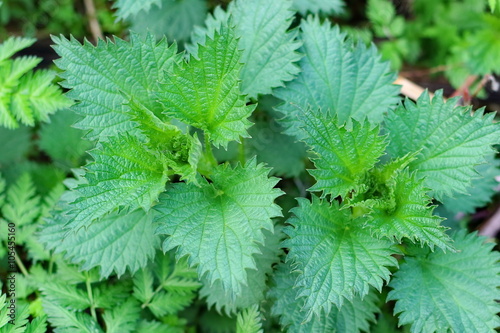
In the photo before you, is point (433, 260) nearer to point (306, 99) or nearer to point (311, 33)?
point (306, 99)

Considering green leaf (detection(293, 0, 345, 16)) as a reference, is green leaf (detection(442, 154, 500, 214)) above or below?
below

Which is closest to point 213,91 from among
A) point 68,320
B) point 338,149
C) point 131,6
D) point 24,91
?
point 338,149

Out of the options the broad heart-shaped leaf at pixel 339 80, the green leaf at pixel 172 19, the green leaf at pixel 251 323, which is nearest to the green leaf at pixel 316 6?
the broad heart-shaped leaf at pixel 339 80

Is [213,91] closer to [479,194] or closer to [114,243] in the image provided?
[114,243]

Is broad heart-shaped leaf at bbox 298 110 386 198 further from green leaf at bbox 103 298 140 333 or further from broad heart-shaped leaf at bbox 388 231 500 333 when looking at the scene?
green leaf at bbox 103 298 140 333

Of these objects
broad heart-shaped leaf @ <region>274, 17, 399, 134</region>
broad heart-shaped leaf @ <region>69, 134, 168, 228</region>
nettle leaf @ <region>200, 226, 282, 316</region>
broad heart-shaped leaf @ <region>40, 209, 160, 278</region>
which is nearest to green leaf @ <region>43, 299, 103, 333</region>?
broad heart-shaped leaf @ <region>40, 209, 160, 278</region>

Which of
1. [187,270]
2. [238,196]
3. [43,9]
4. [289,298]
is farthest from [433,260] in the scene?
[43,9]
